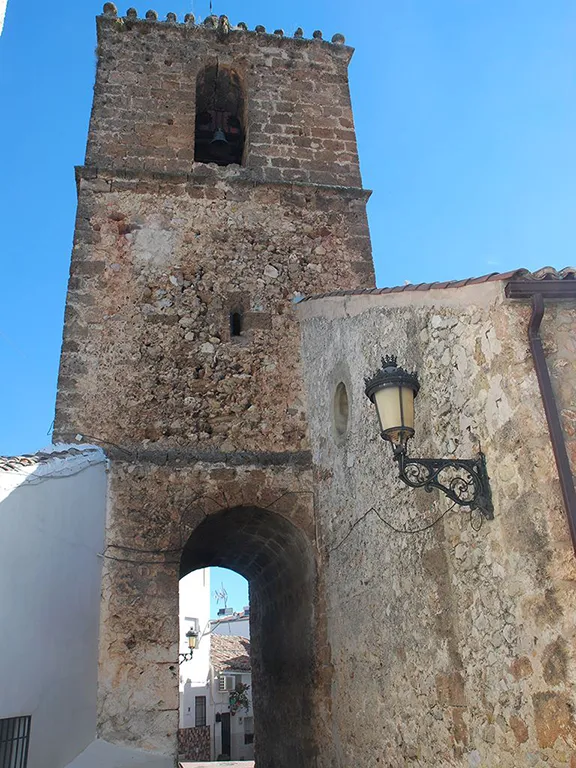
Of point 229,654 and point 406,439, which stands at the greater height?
point 406,439

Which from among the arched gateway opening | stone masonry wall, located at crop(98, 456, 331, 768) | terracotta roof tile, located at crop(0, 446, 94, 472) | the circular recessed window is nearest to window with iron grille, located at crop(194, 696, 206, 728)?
the arched gateway opening

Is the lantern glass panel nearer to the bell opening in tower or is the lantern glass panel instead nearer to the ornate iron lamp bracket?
the ornate iron lamp bracket

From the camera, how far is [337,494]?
20.0 ft

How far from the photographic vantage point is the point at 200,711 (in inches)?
825

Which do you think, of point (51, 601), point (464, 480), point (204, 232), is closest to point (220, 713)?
point (51, 601)

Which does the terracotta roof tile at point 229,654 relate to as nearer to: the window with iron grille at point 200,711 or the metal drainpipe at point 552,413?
the window with iron grille at point 200,711

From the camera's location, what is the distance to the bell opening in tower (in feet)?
29.3

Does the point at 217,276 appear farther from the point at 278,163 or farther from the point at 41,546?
the point at 41,546

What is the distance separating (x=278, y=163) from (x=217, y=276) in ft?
6.33

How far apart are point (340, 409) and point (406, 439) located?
2.75 metres

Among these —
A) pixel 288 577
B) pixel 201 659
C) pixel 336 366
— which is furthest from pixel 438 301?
pixel 201 659

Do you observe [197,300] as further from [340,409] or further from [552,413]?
[552,413]

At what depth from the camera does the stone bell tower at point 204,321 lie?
613cm

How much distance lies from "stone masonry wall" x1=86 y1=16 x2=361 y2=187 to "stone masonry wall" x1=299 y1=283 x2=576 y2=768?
11.4 feet
